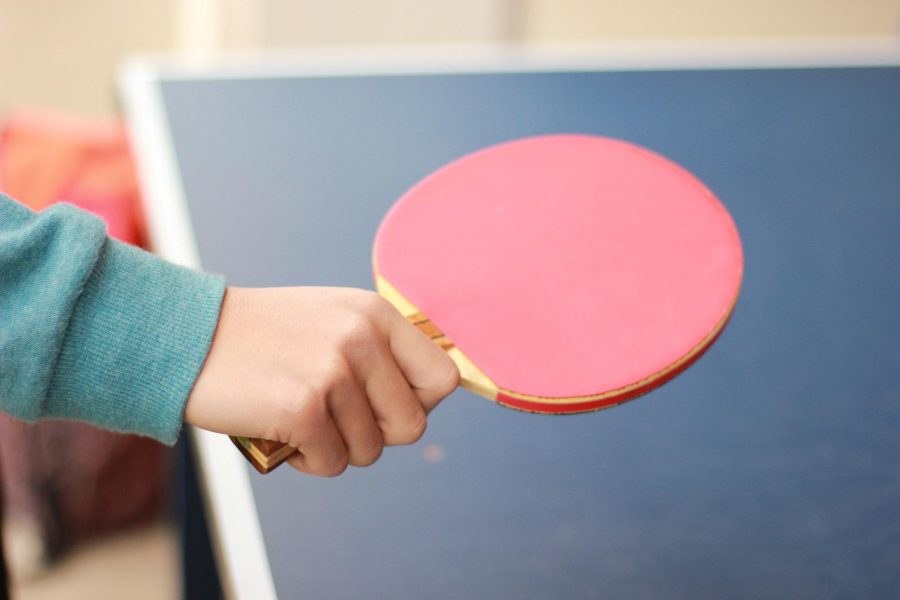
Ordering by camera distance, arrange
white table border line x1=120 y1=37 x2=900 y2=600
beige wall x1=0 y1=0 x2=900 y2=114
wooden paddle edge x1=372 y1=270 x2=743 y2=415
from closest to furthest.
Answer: wooden paddle edge x1=372 y1=270 x2=743 y2=415 < white table border line x1=120 y1=37 x2=900 y2=600 < beige wall x1=0 y1=0 x2=900 y2=114

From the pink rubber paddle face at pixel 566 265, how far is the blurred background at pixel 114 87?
87 cm

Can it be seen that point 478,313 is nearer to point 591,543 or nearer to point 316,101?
point 591,543

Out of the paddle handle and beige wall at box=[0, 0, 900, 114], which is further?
beige wall at box=[0, 0, 900, 114]

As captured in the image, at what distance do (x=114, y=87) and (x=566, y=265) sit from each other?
1531mm

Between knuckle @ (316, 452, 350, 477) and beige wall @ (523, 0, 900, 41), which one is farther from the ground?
beige wall @ (523, 0, 900, 41)

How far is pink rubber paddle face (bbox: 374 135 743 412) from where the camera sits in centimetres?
68

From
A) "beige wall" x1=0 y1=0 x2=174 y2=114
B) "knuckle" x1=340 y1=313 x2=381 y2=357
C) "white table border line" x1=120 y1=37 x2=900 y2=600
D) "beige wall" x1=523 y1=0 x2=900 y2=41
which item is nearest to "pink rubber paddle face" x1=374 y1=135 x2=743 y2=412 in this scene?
"knuckle" x1=340 y1=313 x2=381 y2=357

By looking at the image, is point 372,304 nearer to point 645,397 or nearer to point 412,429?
point 412,429

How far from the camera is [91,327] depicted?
0.57 metres

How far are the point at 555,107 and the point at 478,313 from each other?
0.58 meters

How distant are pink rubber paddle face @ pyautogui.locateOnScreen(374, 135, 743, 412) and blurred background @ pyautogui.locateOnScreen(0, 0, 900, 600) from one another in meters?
0.87

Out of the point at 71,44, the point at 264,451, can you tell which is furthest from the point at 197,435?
the point at 71,44

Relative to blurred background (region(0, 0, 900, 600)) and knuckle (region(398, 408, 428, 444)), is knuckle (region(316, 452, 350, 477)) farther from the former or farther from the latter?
blurred background (region(0, 0, 900, 600))

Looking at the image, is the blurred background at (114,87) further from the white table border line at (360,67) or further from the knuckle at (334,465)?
the knuckle at (334,465)
